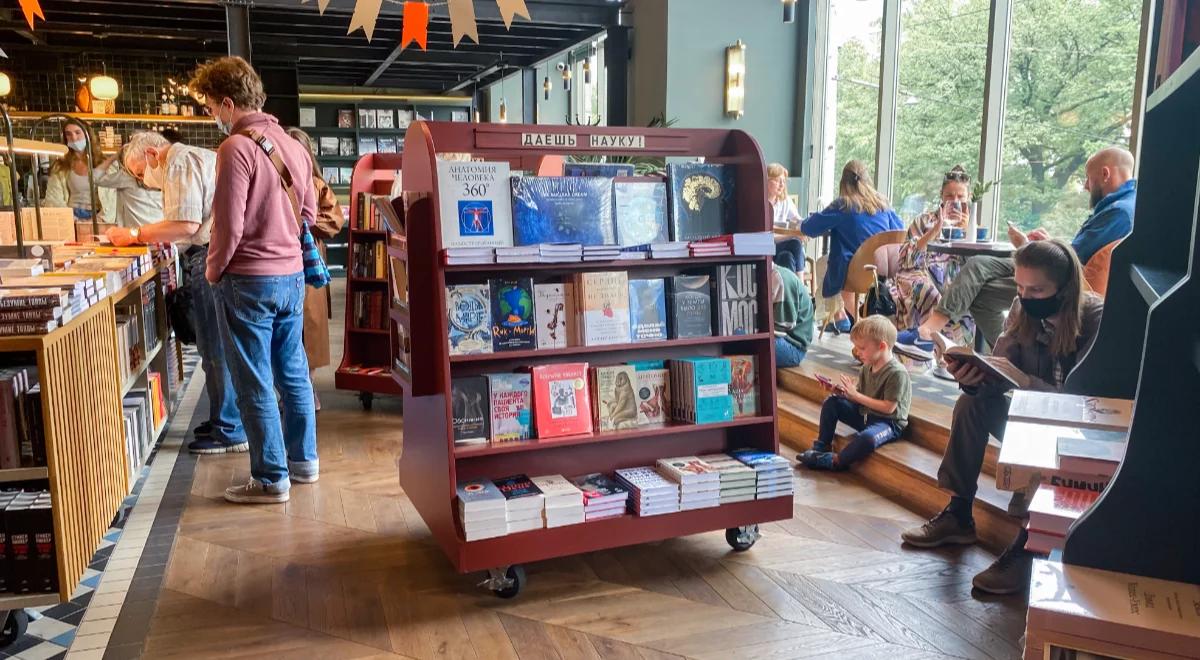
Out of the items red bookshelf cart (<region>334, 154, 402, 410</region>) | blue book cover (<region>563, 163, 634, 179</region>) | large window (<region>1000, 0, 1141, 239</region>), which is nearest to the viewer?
blue book cover (<region>563, 163, 634, 179</region>)

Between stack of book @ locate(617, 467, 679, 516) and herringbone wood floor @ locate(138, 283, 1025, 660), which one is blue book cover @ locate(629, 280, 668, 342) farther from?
herringbone wood floor @ locate(138, 283, 1025, 660)

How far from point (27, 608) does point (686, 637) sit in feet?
6.86

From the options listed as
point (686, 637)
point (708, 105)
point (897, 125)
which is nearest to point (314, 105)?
point (708, 105)

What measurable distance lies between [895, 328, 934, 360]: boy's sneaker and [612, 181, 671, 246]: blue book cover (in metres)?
2.91

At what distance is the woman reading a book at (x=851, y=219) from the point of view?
629 cm

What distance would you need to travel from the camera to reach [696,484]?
124 inches

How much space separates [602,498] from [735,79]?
7046mm

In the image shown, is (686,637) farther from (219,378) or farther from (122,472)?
(219,378)

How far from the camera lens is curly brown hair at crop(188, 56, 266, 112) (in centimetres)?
357

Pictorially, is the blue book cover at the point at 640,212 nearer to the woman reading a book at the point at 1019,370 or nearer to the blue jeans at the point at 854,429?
the woman reading a book at the point at 1019,370

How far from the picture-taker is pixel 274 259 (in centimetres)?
367

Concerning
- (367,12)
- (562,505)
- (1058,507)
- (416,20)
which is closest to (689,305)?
(562,505)

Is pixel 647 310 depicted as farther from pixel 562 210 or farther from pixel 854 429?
pixel 854 429

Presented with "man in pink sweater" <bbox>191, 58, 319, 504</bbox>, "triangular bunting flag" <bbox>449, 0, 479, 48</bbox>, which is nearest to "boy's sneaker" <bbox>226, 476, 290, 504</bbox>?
"man in pink sweater" <bbox>191, 58, 319, 504</bbox>
